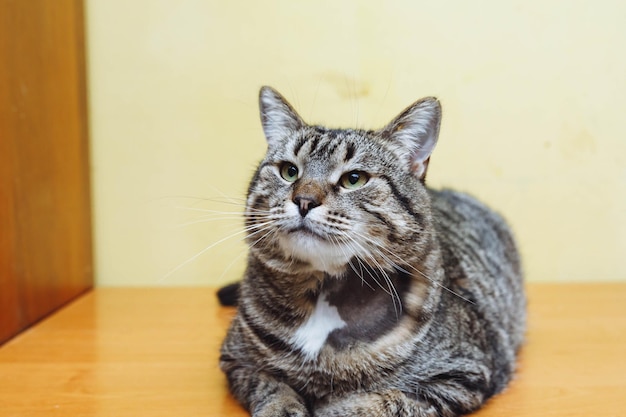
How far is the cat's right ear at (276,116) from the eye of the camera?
128 centimetres

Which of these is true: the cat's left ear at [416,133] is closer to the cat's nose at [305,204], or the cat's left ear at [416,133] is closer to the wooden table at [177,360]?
the cat's nose at [305,204]

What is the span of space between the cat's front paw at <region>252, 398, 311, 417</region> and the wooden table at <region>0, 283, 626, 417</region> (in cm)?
12

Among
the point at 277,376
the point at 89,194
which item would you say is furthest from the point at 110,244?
the point at 277,376

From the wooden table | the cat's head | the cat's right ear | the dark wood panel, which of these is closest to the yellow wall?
the dark wood panel

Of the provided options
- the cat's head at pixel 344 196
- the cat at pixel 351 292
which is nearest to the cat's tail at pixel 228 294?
the cat at pixel 351 292

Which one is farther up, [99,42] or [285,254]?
[99,42]

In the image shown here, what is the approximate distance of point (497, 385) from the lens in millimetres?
1257

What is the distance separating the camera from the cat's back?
139 centimetres

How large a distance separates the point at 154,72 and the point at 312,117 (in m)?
0.56

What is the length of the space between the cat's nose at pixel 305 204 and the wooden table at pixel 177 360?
43cm

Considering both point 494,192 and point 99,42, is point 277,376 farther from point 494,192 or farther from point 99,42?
point 99,42

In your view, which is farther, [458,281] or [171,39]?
[171,39]

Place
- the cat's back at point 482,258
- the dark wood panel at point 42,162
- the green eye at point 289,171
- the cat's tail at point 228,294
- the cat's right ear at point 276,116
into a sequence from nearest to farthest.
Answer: the green eye at point 289,171
the cat's right ear at point 276,116
the cat's back at point 482,258
the dark wood panel at point 42,162
the cat's tail at point 228,294

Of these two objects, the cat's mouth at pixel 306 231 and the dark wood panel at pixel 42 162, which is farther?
the dark wood panel at pixel 42 162
